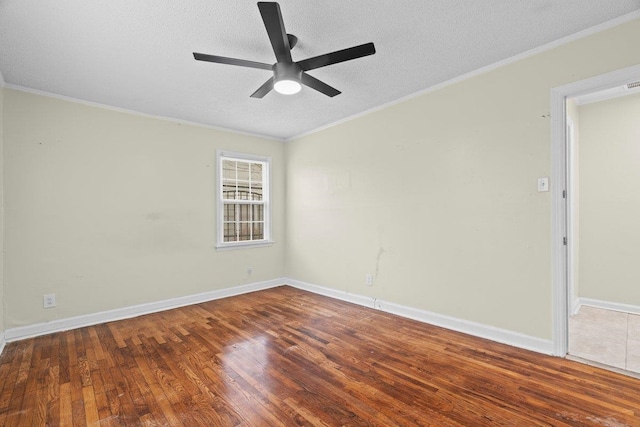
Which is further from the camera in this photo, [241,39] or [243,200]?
[243,200]

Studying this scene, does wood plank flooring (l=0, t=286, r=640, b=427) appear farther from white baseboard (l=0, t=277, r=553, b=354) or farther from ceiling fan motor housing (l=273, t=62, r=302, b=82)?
ceiling fan motor housing (l=273, t=62, r=302, b=82)

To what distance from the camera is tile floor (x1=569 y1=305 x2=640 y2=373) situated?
8.02ft

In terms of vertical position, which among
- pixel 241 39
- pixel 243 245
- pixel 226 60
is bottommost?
pixel 243 245

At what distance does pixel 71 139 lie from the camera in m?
3.39

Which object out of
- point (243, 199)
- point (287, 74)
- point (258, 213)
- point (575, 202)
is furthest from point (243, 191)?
point (575, 202)

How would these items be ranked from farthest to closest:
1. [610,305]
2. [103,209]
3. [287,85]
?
[610,305] < [103,209] < [287,85]

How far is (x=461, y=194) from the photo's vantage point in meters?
3.11

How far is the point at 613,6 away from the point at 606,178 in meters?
2.61

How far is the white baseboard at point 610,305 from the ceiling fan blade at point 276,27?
4478mm

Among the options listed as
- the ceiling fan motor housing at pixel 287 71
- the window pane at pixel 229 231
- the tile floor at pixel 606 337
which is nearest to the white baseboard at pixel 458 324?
the tile floor at pixel 606 337

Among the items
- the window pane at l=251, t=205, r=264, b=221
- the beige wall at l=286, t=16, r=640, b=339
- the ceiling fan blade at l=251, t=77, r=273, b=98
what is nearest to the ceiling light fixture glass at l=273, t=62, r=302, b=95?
the ceiling fan blade at l=251, t=77, r=273, b=98

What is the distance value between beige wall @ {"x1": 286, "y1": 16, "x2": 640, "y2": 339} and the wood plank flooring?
49cm

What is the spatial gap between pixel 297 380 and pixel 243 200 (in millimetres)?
3257

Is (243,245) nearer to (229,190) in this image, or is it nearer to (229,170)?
(229,190)
